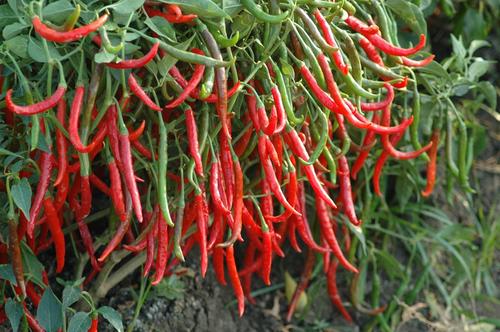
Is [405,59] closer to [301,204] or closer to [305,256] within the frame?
[301,204]

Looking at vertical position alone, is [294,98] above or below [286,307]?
above

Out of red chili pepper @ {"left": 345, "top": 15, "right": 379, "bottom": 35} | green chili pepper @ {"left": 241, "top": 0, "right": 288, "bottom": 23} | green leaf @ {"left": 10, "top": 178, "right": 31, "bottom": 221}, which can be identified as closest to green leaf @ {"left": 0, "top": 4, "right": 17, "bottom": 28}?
green leaf @ {"left": 10, "top": 178, "right": 31, "bottom": 221}

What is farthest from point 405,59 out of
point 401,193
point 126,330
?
point 126,330

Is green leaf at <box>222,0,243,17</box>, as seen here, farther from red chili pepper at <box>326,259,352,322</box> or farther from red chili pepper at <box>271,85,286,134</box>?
red chili pepper at <box>326,259,352,322</box>

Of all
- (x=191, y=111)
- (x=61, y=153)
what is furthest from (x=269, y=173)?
(x=61, y=153)

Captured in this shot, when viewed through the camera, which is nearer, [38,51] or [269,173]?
[38,51]

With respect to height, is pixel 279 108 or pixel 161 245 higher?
pixel 279 108

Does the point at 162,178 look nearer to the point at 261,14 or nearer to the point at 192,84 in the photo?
the point at 192,84
